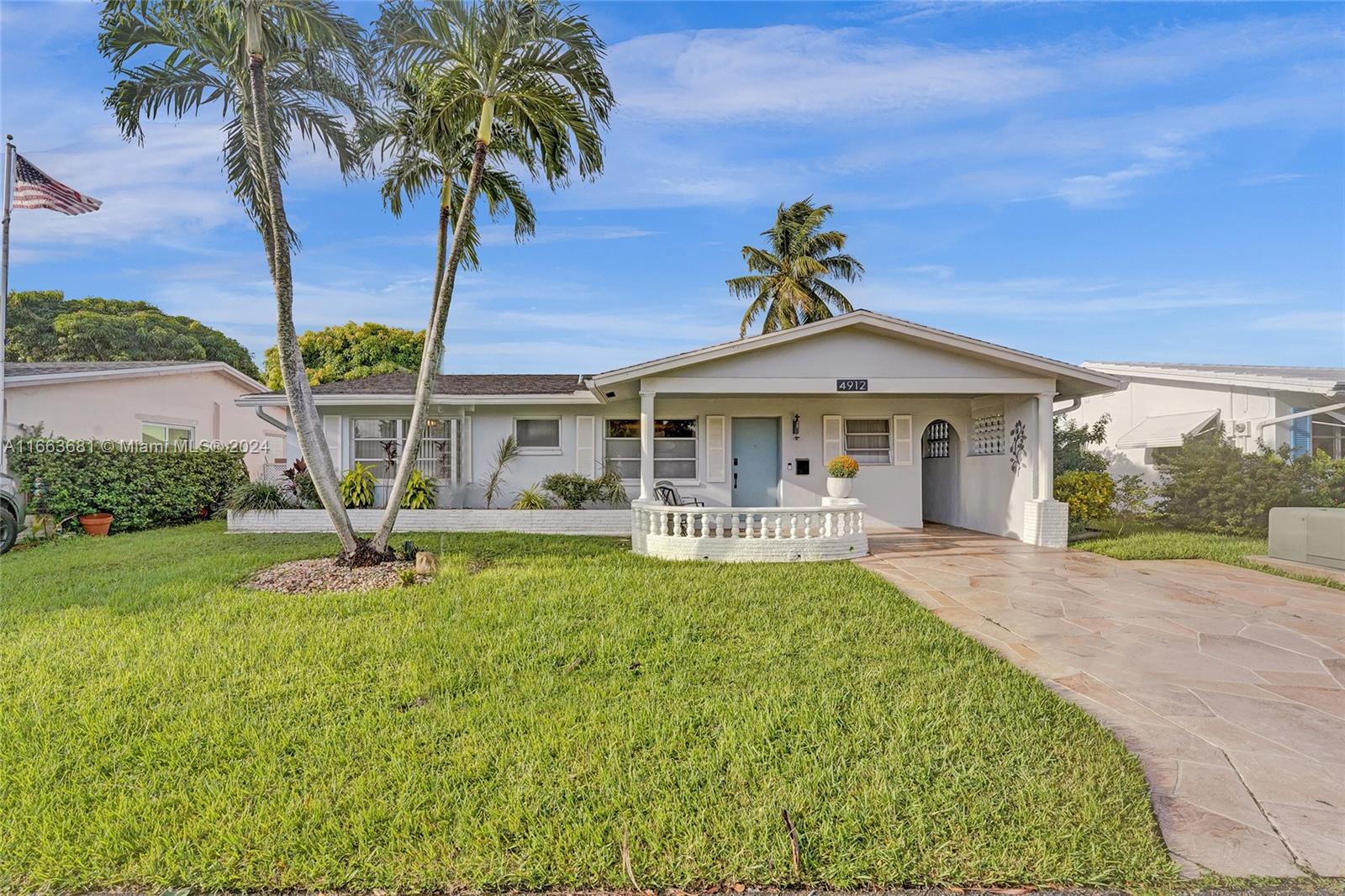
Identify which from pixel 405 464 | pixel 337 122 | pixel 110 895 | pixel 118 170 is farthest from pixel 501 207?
pixel 110 895

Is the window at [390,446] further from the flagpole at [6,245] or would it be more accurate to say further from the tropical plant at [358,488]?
the flagpole at [6,245]

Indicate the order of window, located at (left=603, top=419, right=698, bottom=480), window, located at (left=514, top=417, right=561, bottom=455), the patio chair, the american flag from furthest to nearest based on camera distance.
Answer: window, located at (left=514, top=417, right=561, bottom=455) → window, located at (left=603, top=419, right=698, bottom=480) → the patio chair → the american flag

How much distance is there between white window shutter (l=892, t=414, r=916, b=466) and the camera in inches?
502

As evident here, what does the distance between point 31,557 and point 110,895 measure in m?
10.1

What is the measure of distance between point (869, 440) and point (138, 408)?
58.9 ft

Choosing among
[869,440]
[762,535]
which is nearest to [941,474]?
[869,440]

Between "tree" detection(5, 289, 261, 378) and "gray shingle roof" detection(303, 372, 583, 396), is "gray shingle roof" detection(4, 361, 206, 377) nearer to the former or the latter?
"gray shingle roof" detection(303, 372, 583, 396)

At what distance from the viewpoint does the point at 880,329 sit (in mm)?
10180

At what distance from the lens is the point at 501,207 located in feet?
34.7

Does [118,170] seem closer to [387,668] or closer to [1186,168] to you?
[387,668]

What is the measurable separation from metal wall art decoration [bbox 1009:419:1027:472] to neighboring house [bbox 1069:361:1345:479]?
5.51ft

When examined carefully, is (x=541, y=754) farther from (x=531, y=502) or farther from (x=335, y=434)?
(x=335, y=434)

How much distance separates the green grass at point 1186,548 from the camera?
891 cm

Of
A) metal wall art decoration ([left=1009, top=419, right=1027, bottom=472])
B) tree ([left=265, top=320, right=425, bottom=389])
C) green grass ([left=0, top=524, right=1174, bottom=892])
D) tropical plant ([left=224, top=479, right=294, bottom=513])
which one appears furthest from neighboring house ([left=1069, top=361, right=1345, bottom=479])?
tree ([left=265, top=320, right=425, bottom=389])
